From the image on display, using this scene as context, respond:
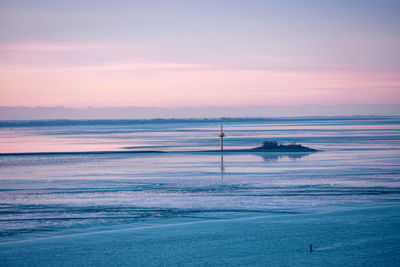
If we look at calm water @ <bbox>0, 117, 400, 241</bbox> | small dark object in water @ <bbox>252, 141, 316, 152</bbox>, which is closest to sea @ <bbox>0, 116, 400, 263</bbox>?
calm water @ <bbox>0, 117, 400, 241</bbox>

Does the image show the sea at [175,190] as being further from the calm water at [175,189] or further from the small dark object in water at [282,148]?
the small dark object in water at [282,148]

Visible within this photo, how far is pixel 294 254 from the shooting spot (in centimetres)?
923

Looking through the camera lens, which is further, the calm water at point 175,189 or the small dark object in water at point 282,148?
the small dark object in water at point 282,148

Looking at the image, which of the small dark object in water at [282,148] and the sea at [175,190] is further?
the small dark object in water at [282,148]

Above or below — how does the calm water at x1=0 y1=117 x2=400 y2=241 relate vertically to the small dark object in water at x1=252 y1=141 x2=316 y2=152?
below

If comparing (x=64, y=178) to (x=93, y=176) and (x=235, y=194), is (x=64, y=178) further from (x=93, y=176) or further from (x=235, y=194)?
(x=235, y=194)

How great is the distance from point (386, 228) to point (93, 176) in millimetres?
13849

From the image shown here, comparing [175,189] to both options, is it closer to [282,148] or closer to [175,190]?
[175,190]

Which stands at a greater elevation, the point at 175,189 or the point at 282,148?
the point at 282,148

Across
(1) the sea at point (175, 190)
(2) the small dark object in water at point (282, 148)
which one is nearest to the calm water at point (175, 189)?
(1) the sea at point (175, 190)

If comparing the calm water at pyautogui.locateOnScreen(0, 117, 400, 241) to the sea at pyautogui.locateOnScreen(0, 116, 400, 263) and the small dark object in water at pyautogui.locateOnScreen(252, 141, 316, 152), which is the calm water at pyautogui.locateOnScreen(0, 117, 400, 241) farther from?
the small dark object in water at pyautogui.locateOnScreen(252, 141, 316, 152)

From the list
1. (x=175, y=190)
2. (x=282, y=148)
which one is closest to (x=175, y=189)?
(x=175, y=190)

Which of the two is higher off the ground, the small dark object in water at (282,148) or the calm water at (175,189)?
the small dark object in water at (282,148)

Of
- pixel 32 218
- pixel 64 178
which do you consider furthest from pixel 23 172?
pixel 32 218
